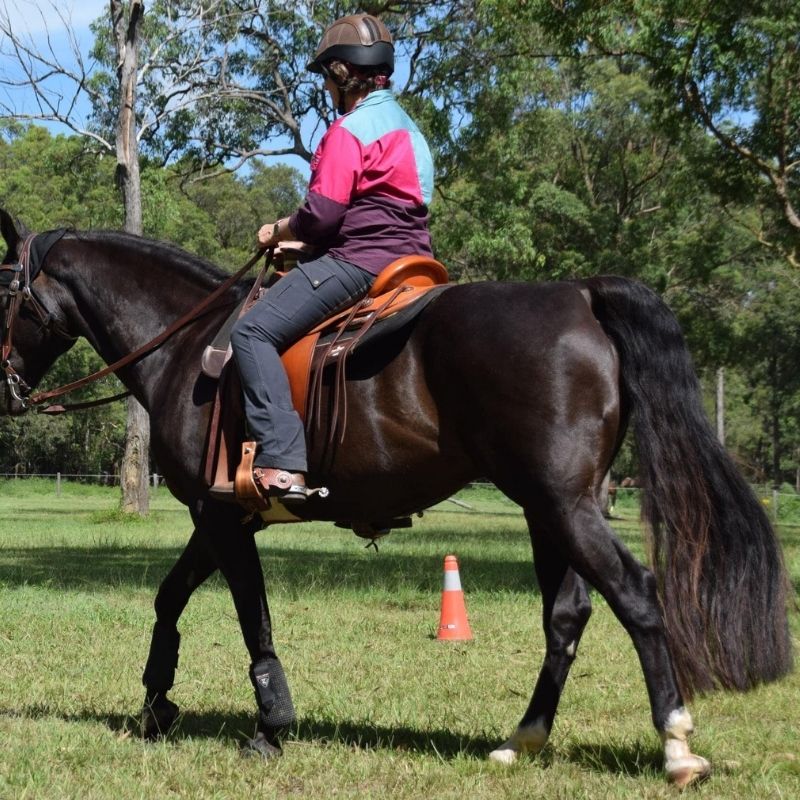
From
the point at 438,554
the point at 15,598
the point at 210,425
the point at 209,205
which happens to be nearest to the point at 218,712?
the point at 210,425

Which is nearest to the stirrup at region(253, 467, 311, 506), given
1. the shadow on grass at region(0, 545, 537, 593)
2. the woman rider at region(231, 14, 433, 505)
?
the woman rider at region(231, 14, 433, 505)

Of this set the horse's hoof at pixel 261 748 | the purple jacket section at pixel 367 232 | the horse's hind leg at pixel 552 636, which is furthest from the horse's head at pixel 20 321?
the horse's hind leg at pixel 552 636

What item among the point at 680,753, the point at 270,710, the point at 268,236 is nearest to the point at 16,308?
the point at 268,236

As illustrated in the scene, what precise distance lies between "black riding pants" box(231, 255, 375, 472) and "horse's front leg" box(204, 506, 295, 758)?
58 cm

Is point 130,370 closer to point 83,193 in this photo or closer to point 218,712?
point 218,712

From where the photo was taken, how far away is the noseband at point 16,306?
19.9ft

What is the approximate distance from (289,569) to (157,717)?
797 centimetres

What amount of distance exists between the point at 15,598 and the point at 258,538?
934cm

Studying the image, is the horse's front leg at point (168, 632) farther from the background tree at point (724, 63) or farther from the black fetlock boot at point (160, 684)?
the background tree at point (724, 63)

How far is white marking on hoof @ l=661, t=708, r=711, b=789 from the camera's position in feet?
14.5

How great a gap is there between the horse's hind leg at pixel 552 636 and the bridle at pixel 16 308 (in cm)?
283

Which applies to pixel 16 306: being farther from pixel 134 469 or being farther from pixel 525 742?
pixel 134 469

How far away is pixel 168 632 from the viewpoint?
586 centimetres

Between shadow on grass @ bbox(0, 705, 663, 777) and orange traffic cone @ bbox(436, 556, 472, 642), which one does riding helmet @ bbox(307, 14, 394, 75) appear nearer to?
shadow on grass @ bbox(0, 705, 663, 777)
